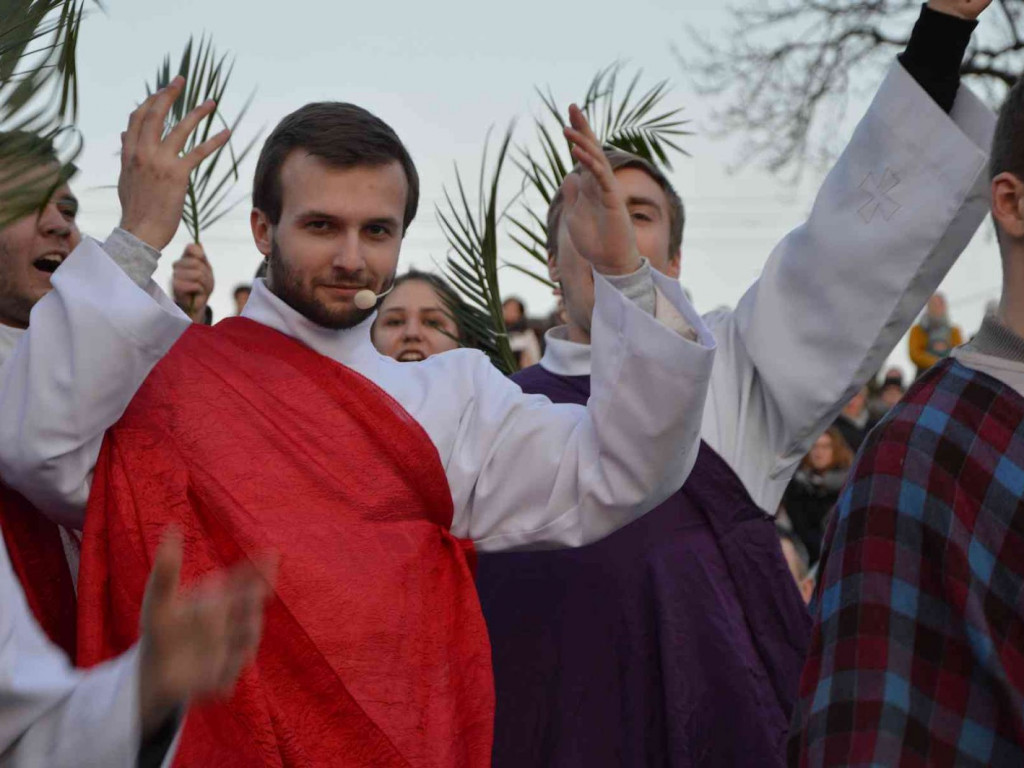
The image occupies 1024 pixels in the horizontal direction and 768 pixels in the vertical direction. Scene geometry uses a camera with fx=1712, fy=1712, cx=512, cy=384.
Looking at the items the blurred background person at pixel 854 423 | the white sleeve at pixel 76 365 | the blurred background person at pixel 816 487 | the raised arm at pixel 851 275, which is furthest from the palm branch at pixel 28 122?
the blurred background person at pixel 854 423

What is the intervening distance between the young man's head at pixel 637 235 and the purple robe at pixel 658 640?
1.79ft

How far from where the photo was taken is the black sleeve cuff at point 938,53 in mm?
3414

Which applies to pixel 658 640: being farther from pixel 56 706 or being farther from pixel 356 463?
pixel 56 706

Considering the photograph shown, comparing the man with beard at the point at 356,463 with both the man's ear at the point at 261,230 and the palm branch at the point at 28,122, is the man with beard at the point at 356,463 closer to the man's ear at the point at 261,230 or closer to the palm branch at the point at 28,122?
the man's ear at the point at 261,230

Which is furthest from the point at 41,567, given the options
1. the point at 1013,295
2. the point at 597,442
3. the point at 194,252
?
the point at 1013,295

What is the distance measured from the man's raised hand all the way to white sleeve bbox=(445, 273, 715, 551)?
29.8 inches

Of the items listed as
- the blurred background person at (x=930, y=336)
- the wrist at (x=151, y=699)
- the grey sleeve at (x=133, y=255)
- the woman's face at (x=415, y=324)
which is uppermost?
the grey sleeve at (x=133, y=255)

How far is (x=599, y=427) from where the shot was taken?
136 inches

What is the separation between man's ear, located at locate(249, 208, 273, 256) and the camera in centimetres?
370

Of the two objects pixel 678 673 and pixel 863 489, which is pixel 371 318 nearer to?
pixel 678 673

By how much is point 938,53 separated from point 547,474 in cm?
119

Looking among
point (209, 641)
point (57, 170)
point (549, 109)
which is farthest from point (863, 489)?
point (549, 109)

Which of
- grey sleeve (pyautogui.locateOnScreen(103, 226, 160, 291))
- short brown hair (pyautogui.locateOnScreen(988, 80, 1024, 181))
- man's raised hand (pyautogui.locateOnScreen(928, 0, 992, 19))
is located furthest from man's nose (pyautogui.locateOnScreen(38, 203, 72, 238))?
short brown hair (pyautogui.locateOnScreen(988, 80, 1024, 181))

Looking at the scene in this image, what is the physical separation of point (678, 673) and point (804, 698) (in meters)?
1.25
